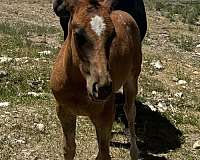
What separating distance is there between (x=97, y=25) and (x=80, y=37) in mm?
202

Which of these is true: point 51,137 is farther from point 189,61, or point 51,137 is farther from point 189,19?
point 189,19

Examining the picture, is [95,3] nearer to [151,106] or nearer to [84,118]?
[84,118]

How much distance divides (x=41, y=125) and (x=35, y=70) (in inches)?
96.2

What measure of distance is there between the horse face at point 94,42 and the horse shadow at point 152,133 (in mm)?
3188

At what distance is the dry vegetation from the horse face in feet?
8.69

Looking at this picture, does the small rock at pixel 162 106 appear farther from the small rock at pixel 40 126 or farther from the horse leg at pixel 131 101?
the small rock at pixel 40 126

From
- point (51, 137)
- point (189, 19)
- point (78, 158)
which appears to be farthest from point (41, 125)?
point (189, 19)

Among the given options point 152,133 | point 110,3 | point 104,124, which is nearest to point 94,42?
point 110,3

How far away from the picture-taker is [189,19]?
20.4 metres

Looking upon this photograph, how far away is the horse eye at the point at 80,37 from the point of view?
15.4 feet

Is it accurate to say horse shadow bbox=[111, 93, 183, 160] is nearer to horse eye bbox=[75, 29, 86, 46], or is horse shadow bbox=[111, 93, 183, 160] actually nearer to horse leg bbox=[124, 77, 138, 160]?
horse leg bbox=[124, 77, 138, 160]

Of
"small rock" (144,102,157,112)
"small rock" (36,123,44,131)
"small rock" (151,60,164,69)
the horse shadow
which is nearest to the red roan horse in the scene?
the horse shadow

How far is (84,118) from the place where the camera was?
839 cm

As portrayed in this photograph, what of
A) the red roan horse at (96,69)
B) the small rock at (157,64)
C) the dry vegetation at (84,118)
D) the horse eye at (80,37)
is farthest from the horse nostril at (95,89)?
the small rock at (157,64)
